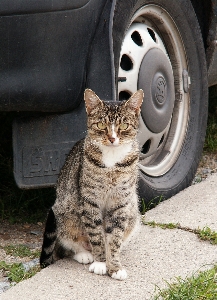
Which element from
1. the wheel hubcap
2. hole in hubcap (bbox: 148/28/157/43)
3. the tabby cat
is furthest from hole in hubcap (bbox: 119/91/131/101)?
the tabby cat

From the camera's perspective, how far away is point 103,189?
11.3 feet

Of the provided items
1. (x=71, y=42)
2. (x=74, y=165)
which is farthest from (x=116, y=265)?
(x=71, y=42)

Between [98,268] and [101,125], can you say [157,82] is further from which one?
[98,268]

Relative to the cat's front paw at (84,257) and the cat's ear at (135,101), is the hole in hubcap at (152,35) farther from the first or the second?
the cat's front paw at (84,257)

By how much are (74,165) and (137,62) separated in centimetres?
93

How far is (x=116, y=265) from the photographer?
3449mm

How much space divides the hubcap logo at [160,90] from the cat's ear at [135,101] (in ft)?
2.99

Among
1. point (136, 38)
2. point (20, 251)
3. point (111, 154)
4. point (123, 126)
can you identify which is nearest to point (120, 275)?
point (111, 154)

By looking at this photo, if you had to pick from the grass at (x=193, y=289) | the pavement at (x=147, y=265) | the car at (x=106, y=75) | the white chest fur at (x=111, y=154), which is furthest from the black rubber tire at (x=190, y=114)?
the grass at (x=193, y=289)

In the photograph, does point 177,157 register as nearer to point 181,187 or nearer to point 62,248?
point 181,187

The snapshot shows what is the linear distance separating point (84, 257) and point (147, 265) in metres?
0.35

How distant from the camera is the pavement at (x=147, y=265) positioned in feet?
10.5

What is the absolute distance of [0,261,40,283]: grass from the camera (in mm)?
3602

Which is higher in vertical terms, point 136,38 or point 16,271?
point 136,38
